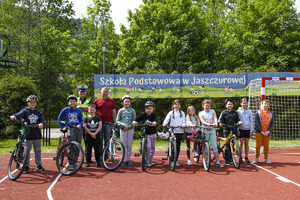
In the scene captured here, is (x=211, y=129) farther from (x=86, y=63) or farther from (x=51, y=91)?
(x=86, y=63)

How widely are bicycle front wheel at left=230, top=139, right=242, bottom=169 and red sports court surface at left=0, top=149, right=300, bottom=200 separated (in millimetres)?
179

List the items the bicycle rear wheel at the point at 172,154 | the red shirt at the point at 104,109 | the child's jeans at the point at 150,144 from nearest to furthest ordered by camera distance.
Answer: the bicycle rear wheel at the point at 172,154 < the child's jeans at the point at 150,144 < the red shirt at the point at 104,109

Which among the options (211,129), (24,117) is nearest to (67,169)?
(24,117)

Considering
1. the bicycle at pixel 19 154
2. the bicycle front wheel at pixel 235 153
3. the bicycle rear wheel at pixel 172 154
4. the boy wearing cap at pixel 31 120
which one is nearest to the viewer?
the bicycle at pixel 19 154

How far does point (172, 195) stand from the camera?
480 cm

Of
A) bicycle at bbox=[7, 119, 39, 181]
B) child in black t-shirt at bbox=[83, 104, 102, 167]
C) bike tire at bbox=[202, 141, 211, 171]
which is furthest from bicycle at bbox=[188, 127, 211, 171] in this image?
bicycle at bbox=[7, 119, 39, 181]

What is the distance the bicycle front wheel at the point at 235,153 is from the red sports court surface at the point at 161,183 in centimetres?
18

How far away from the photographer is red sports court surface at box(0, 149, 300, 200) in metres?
4.82

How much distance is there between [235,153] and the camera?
6.89 meters

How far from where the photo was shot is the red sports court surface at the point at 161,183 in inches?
190

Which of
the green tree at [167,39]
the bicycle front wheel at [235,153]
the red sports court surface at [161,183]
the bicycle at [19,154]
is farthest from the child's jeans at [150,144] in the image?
the green tree at [167,39]

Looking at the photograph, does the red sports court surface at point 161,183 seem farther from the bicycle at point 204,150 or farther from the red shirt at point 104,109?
the red shirt at point 104,109

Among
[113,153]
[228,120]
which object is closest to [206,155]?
[228,120]

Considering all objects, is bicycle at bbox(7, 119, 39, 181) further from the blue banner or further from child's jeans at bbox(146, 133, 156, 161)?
the blue banner
